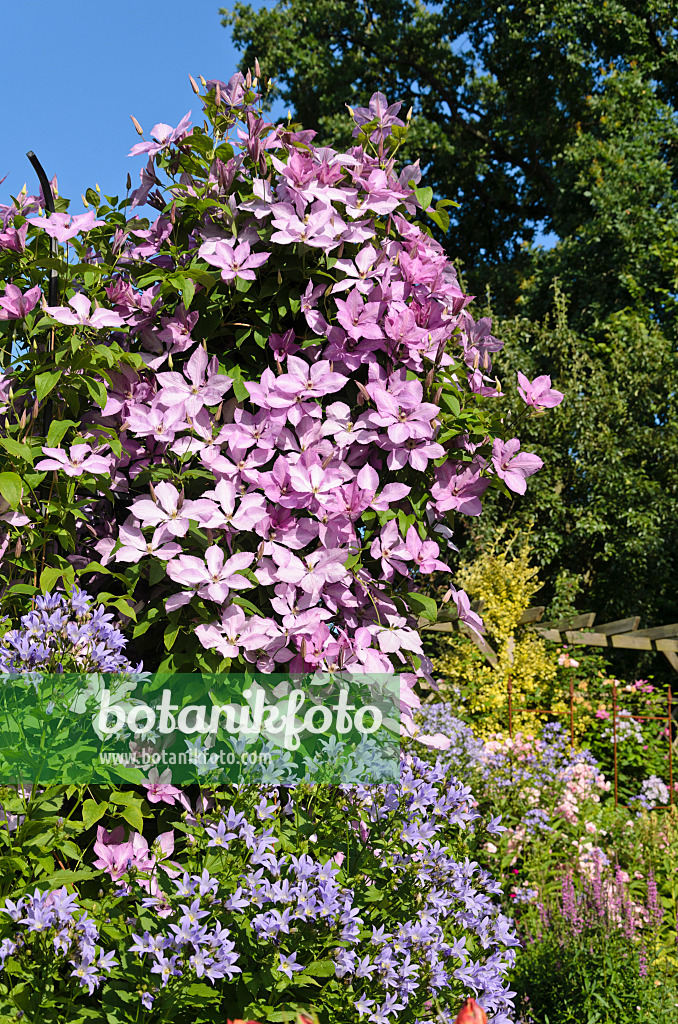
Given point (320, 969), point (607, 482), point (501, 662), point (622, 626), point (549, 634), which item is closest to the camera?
point (320, 969)

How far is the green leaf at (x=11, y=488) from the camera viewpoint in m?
1.60

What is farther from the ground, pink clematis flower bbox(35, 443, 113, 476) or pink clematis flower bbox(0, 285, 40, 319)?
pink clematis flower bbox(0, 285, 40, 319)

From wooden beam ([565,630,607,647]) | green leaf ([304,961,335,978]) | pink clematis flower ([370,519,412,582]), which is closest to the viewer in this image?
green leaf ([304,961,335,978])

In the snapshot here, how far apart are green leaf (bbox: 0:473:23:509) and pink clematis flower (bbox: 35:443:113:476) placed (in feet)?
0.18

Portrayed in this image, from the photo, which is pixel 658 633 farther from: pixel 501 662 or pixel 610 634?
pixel 501 662

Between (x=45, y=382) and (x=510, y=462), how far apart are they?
105 cm

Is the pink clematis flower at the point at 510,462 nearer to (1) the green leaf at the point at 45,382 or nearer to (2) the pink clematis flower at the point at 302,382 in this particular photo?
(2) the pink clematis flower at the point at 302,382

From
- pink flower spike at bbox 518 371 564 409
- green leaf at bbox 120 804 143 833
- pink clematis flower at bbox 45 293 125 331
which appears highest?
pink clematis flower at bbox 45 293 125 331

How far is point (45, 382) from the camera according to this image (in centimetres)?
169

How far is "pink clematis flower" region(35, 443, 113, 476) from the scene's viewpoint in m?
1.67

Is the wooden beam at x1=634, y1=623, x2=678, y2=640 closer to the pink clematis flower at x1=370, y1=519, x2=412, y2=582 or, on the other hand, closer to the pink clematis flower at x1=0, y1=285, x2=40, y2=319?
the pink clematis flower at x1=370, y1=519, x2=412, y2=582

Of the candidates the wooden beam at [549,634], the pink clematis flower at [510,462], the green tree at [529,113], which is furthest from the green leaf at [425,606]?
the green tree at [529,113]

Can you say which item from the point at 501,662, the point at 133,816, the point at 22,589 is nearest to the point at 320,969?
the point at 133,816

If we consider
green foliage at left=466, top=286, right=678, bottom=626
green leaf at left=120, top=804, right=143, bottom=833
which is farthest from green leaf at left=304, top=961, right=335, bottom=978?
green foliage at left=466, top=286, right=678, bottom=626
